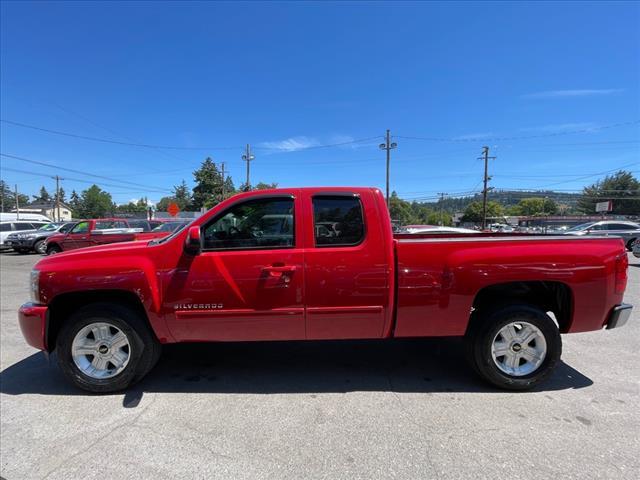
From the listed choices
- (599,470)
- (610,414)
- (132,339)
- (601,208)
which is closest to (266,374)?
(132,339)

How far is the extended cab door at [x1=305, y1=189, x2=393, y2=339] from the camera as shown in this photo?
3.24m

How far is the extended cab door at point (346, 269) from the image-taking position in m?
3.24

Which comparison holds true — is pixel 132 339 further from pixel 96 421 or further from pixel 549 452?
pixel 549 452

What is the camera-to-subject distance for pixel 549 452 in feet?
8.30

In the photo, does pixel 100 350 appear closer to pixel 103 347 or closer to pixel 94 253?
pixel 103 347

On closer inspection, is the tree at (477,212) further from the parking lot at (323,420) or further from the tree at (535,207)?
the parking lot at (323,420)

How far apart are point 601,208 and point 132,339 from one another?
77.7m

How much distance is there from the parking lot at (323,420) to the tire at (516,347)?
163mm

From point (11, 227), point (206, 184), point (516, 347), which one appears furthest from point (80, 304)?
point (206, 184)

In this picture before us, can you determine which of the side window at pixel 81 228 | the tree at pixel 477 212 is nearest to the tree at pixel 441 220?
the tree at pixel 477 212

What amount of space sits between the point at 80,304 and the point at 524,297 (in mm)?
4283

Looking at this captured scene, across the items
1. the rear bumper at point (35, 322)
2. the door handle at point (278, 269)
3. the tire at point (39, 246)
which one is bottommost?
the tire at point (39, 246)

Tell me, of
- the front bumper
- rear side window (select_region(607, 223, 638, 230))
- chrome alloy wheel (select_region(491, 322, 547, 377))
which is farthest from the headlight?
rear side window (select_region(607, 223, 638, 230))

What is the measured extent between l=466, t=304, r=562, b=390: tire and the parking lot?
163 mm
